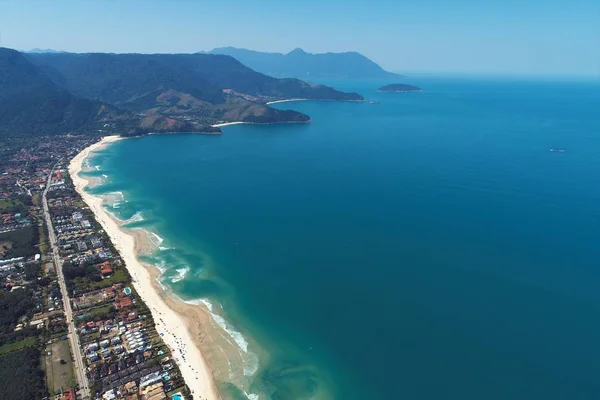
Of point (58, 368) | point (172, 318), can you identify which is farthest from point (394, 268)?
point (58, 368)

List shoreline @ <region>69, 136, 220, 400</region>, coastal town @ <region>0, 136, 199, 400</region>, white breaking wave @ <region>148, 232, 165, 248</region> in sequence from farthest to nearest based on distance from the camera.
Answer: white breaking wave @ <region>148, 232, 165, 248</region>
shoreline @ <region>69, 136, 220, 400</region>
coastal town @ <region>0, 136, 199, 400</region>

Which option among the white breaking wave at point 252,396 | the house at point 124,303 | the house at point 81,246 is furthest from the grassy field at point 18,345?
the white breaking wave at point 252,396

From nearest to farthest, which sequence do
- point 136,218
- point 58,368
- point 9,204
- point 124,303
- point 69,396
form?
point 69,396 → point 58,368 → point 124,303 → point 136,218 → point 9,204

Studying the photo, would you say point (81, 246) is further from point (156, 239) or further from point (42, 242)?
point (156, 239)

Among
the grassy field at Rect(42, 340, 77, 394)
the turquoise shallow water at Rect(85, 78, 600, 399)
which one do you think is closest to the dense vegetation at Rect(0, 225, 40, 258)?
the turquoise shallow water at Rect(85, 78, 600, 399)

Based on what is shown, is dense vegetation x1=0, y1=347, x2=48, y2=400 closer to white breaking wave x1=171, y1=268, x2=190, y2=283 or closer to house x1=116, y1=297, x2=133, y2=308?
house x1=116, y1=297, x2=133, y2=308

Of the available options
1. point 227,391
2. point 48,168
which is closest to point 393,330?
point 227,391

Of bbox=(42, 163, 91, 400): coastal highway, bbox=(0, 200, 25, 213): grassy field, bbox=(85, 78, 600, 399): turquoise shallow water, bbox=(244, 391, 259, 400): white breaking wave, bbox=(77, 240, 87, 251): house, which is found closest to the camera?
bbox=(244, 391, 259, 400): white breaking wave
